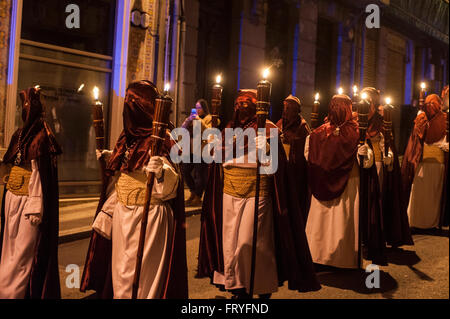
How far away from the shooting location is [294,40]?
16.9 m

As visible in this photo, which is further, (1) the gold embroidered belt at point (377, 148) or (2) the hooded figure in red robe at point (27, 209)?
(1) the gold embroidered belt at point (377, 148)

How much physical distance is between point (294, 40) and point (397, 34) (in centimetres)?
854

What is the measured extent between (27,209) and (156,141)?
4.84 feet

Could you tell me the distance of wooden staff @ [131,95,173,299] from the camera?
3.67 meters

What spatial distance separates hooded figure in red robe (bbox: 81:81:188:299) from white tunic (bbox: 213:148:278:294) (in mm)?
956

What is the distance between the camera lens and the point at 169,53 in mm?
11945

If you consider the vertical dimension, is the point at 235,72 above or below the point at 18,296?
above

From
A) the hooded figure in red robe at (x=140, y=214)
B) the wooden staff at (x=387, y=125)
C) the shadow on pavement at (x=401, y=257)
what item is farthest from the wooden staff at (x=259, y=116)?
the shadow on pavement at (x=401, y=257)

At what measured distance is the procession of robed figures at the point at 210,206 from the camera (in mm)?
3988

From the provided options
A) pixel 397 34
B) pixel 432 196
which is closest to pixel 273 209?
pixel 432 196

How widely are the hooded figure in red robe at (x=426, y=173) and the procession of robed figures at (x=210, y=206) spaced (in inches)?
92.1

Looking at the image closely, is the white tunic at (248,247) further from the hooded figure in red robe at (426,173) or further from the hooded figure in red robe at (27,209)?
the hooded figure in red robe at (426,173)

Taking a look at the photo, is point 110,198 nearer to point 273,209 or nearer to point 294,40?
point 273,209
